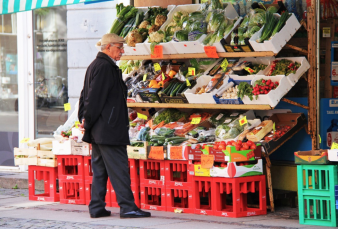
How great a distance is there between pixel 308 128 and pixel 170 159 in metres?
1.73

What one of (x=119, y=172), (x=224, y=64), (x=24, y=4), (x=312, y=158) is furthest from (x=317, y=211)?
(x=24, y=4)

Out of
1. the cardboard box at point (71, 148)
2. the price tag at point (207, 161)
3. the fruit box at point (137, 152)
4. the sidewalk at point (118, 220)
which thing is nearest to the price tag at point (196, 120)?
the fruit box at point (137, 152)

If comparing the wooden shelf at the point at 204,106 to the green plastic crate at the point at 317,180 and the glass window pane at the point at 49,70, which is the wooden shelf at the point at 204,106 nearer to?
the green plastic crate at the point at 317,180

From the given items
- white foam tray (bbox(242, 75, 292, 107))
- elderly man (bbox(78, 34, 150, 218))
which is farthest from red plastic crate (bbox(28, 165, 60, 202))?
white foam tray (bbox(242, 75, 292, 107))

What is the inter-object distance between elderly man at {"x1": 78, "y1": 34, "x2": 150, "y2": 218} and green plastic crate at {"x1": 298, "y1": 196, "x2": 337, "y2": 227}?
178cm

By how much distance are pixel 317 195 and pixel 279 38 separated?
1889 millimetres

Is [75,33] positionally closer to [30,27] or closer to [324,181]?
[30,27]

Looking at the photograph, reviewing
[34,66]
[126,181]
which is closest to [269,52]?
[126,181]

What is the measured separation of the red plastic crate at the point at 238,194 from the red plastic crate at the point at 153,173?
82 cm

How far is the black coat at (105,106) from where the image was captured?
732 cm

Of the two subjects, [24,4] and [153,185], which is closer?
[24,4]

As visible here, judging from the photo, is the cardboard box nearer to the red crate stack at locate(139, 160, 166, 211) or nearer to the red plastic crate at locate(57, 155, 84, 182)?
the red plastic crate at locate(57, 155, 84, 182)

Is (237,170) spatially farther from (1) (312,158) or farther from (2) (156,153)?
(2) (156,153)

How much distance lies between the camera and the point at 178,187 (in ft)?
26.0
